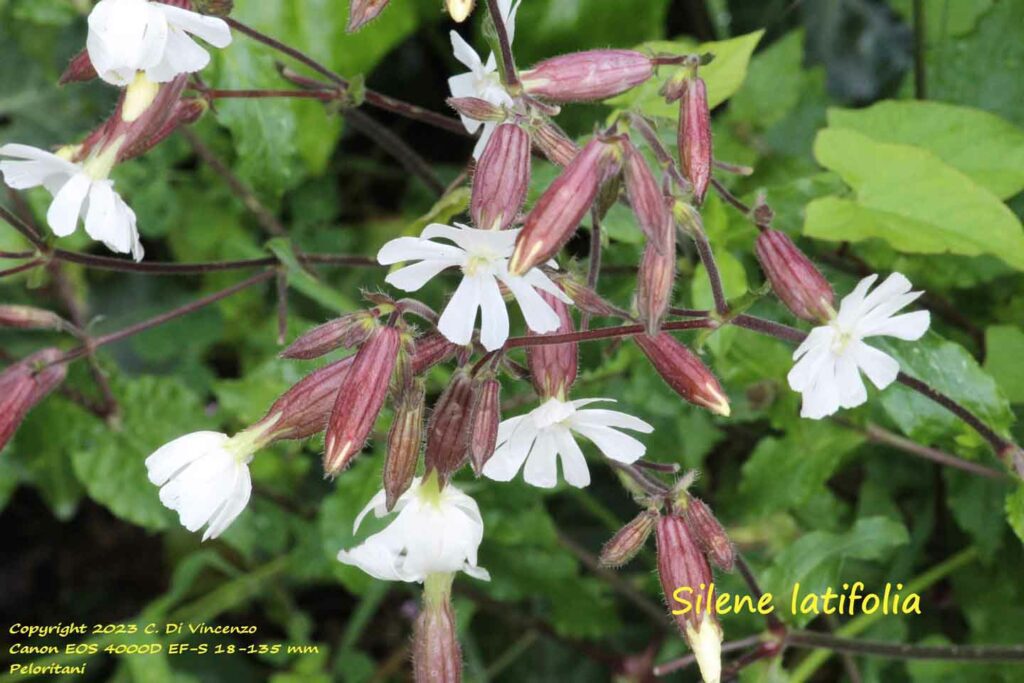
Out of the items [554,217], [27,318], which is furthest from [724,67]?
[27,318]

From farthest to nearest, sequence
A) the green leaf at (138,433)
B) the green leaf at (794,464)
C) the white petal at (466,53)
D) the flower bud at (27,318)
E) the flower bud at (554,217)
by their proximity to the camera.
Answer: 1. the green leaf at (138,433)
2. the green leaf at (794,464)
3. the flower bud at (27,318)
4. the white petal at (466,53)
5. the flower bud at (554,217)

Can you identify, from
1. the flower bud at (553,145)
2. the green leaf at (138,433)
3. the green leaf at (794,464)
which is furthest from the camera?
the green leaf at (138,433)

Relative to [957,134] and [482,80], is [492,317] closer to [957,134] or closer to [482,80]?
[482,80]

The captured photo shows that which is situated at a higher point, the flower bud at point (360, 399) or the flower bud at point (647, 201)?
the flower bud at point (647, 201)

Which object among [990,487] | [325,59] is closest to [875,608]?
[990,487]

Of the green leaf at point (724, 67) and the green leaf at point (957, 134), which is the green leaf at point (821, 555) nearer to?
the green leaf at point (957, 134)

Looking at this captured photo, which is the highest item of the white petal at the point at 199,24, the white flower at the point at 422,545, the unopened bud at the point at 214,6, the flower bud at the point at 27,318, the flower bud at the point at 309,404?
the unopened bud at the point at 214,6

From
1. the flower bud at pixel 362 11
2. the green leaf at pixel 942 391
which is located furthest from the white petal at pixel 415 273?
the green leaf at pixel 942 391
